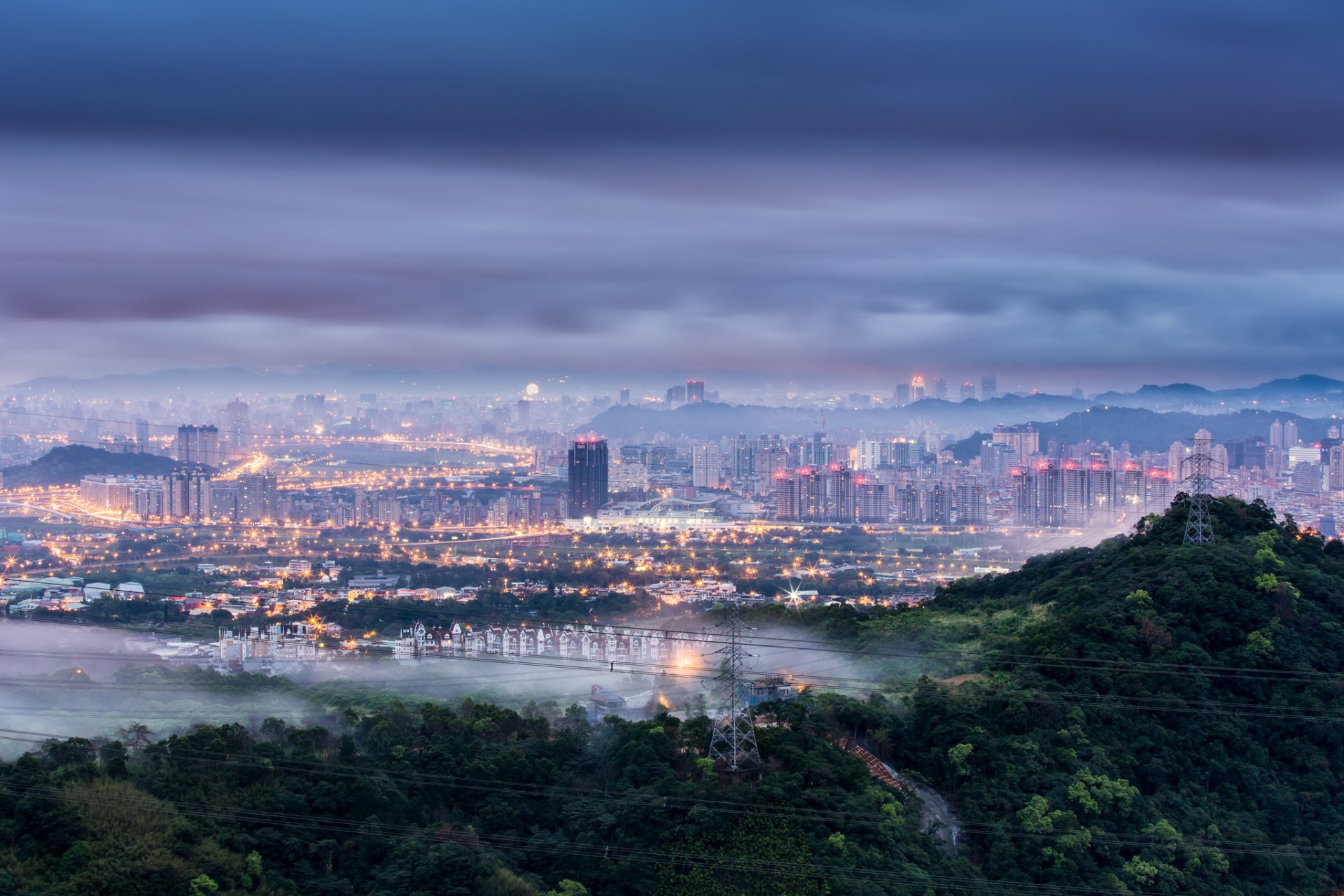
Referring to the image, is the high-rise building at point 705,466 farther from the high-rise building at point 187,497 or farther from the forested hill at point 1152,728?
the forested hill at point 1152,728

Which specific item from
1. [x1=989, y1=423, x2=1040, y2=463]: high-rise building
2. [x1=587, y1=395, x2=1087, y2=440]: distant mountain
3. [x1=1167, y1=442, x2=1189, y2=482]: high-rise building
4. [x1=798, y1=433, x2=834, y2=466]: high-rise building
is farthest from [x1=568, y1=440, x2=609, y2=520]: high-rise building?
[x1=1167, y1=442, x2=1189, y2=482]: high-rise building

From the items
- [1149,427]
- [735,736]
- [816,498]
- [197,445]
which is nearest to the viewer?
[735,736]

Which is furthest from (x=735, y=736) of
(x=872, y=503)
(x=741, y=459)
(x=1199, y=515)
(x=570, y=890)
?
(x=741, y=459)

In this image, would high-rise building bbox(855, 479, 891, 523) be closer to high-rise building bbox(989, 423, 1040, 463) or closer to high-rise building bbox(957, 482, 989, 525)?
high-rise building bbox(957, 482, 989, 525)

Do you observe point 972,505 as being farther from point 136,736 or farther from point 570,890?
point 570,890

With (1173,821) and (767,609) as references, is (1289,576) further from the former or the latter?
(767,609)
